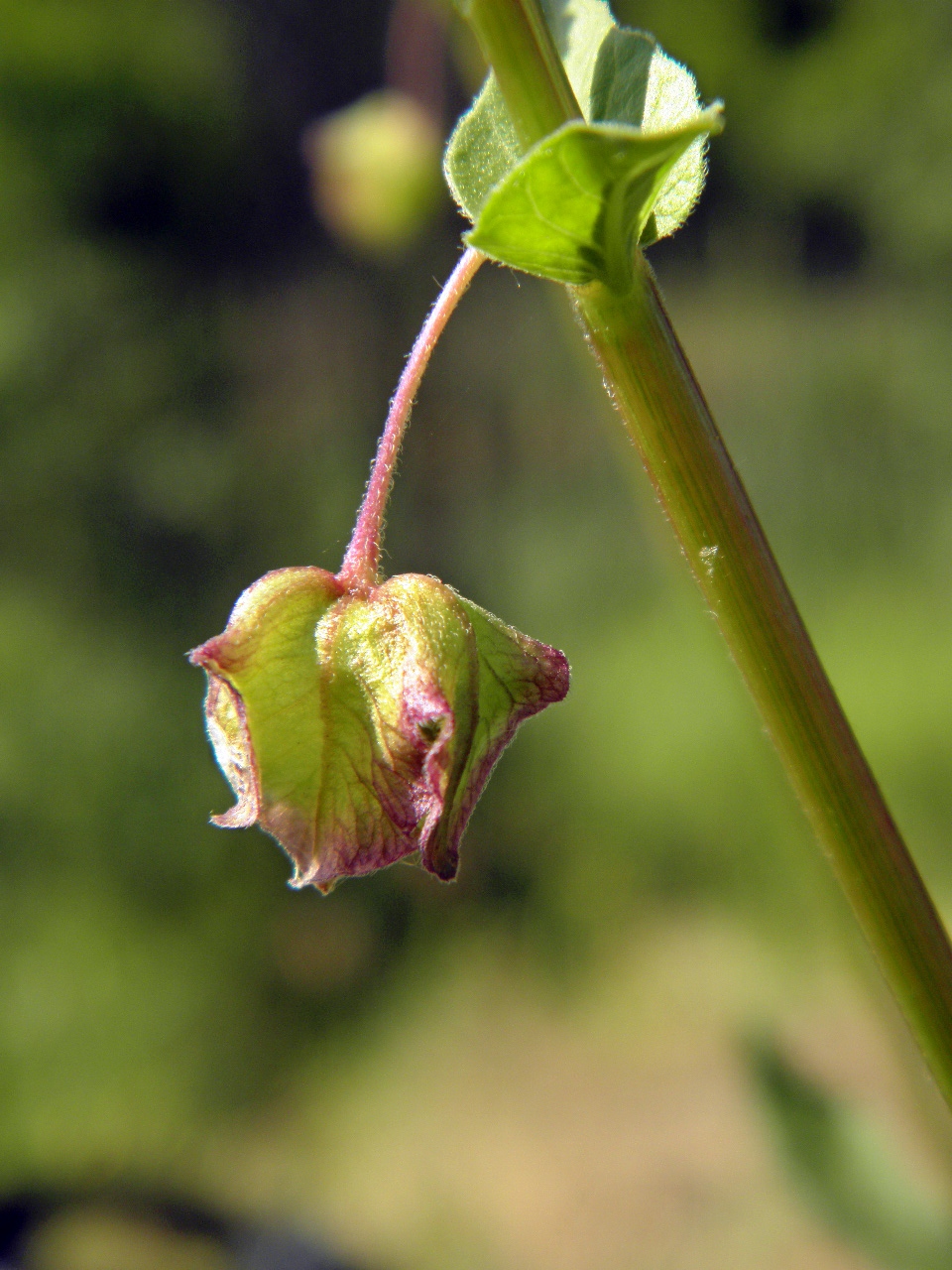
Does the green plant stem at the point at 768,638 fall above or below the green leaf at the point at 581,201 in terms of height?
below

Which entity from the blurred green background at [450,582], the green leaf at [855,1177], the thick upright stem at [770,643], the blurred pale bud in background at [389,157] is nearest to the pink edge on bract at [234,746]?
the thick upright stem at [770,643]

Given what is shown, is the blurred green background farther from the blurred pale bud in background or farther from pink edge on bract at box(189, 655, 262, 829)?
pink edge on bract at box(189, 655, 262, 829)

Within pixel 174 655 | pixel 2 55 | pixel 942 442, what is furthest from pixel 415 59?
pixel 942 442

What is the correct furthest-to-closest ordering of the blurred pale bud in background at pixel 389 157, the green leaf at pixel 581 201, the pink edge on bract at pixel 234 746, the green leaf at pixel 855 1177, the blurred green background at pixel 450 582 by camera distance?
the blurred green background at pixel 450 582, the blurred pale bud in background at pixel 389 157, the green leaf at pixel 855 1177, the pink edge on bract at pixel 234 746, the green leaf at pixel 581 201

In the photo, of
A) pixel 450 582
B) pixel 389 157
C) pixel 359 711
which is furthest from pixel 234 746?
pixel 450 582

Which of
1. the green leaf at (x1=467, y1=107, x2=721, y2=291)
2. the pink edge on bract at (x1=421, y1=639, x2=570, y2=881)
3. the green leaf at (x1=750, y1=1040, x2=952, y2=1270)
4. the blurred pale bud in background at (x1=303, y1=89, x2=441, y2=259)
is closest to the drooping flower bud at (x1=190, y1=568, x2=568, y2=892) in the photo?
the pink edge on bract at (x1=421, y1=639, x2=570, y2=881)

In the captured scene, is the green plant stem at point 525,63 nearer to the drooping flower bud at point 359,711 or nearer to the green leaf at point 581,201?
the green leaf at point 581,201
